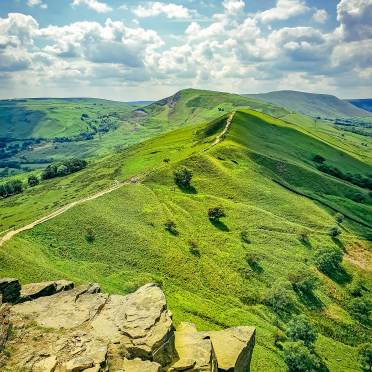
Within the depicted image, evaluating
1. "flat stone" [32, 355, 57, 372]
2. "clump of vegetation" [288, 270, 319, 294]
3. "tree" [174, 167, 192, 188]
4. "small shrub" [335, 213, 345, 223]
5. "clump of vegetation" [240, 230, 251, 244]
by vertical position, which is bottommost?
"clump of vegetation" [288, 270, 319, 294]

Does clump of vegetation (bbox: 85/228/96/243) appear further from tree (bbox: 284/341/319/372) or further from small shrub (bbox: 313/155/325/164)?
small shrub (bbox: 313/155/325/164)

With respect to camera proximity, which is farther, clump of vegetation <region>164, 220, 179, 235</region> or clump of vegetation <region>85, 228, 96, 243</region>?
clump of vegetation <region>164, 220, 179, 235</region>

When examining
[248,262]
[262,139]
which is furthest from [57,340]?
[262,139]

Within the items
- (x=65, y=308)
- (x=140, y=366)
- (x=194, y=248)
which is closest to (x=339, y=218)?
(x=194, y=248)

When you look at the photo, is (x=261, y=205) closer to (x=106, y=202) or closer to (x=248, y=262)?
(x=248, y=262)

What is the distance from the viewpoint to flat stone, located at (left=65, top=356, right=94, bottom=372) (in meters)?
33.9

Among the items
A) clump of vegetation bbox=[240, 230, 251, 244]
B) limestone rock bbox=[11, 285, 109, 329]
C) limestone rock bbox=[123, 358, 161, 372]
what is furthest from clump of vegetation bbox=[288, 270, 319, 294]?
limestone rock bbox=[123, 358, 161, 372]

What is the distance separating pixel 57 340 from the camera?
38.8 meters

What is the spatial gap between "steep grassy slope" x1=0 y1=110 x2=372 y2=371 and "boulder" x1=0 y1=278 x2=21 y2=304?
2233 centimetres

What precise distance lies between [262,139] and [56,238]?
406ft

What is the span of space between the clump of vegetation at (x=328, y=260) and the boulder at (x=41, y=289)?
6996cm

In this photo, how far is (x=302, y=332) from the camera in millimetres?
77938

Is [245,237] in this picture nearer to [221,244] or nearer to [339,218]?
[221,244]

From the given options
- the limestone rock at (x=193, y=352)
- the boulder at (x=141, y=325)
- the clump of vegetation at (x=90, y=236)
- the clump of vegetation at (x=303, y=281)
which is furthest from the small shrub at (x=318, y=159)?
the limestone rock at (x=193, y=352)
